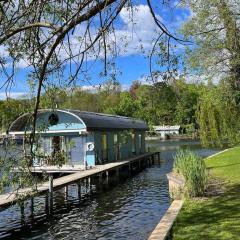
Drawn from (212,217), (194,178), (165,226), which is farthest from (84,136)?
(165,226)

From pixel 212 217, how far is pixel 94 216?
21.2 ft

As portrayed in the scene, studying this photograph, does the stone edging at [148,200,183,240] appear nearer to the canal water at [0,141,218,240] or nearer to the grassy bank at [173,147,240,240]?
the grassy bank at [173,147,240,240]

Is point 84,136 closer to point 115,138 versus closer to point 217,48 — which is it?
point 115,138

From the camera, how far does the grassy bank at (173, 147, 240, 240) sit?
1115 cm

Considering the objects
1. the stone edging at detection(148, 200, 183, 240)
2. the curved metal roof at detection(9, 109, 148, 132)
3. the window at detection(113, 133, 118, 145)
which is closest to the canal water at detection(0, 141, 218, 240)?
the stone edging at detection(148, 200, 183, 240)

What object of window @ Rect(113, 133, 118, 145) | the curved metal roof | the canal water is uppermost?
the curved metal roof

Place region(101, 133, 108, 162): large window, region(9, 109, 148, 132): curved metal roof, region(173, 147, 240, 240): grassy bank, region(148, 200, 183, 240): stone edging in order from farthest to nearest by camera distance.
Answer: region(101, 133, 108, 162): large window < region(9, 109, 148, 132): curved metal roof < region(173, 147, 240, 240): grassy bank < region(148, 200, 183, 240): stone edging

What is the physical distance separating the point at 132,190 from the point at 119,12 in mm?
20072

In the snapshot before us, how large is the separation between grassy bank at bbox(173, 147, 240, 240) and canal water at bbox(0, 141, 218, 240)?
1.68 metres

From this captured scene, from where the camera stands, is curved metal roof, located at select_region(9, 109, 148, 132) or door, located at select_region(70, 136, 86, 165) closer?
curved metal roof, located at select_region(9, 109, 148, 132)

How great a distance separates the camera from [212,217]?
13.0m

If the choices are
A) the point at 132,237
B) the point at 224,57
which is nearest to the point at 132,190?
the point at 224,57

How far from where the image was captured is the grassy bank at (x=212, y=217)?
11.1 metres

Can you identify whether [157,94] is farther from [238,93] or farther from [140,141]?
[140,141]
